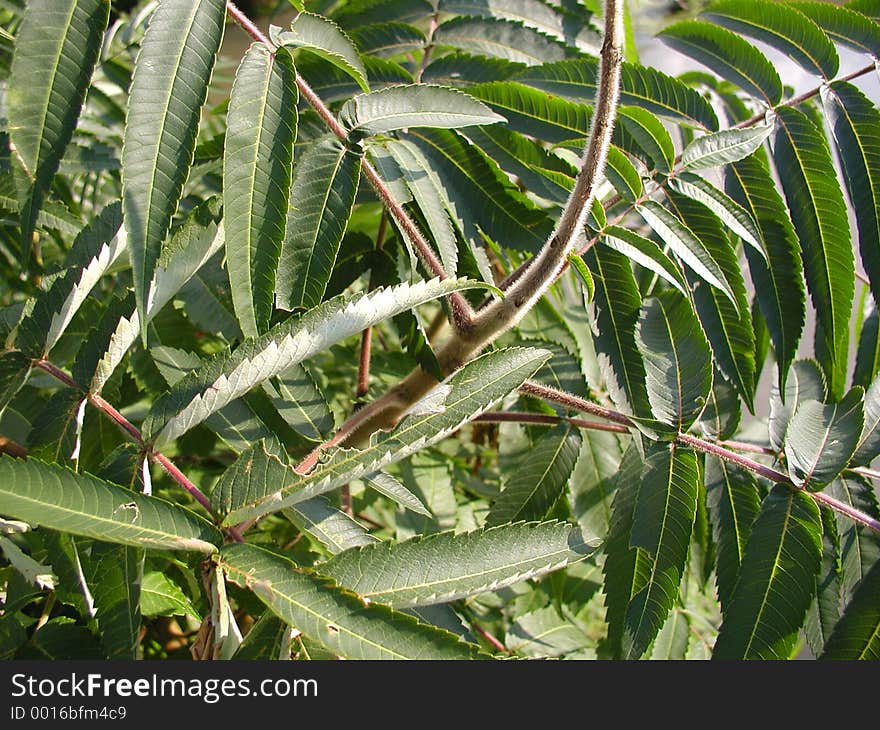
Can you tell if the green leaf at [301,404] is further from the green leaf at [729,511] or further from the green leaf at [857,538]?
the green leaf at [857,538]

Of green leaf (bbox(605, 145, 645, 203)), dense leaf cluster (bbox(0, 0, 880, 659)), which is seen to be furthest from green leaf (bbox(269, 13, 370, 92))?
green leaf (bbox(605, 145, 645, 203))

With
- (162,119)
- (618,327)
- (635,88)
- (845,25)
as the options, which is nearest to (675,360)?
(618,327)

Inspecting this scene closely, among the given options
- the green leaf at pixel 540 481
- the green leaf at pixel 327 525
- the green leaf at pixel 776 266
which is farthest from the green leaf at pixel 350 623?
the green leaf at pixel 776 266

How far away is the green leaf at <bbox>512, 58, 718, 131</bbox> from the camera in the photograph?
0.76m

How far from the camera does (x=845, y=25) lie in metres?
0.82

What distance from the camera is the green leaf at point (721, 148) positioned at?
28.9 inches

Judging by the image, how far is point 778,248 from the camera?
2.53ft

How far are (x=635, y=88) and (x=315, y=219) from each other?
351 mm

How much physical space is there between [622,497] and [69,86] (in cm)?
55

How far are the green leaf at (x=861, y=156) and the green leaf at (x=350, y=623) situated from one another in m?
0.52

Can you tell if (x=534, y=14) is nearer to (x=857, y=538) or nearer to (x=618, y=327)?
(x=618, y=327)

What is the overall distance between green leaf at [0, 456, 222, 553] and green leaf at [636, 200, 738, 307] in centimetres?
46

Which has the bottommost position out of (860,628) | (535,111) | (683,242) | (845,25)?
(860,628)

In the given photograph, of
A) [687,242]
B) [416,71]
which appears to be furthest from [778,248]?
[416,71]
